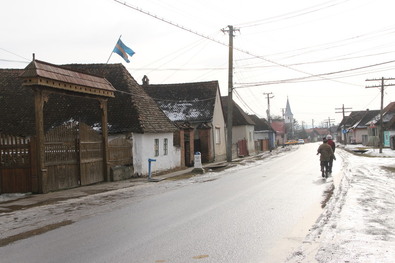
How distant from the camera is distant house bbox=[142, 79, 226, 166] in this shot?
34969 millimetres

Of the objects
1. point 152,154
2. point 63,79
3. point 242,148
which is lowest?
point 242,148

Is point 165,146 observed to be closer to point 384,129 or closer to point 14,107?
point 14,107

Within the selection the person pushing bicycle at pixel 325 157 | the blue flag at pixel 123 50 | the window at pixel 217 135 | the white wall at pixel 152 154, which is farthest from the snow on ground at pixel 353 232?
the window at pixel 217 135

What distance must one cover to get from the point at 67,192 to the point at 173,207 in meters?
5.87

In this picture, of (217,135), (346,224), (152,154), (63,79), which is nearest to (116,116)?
(152,154)

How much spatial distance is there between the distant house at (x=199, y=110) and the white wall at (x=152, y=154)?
7.07m

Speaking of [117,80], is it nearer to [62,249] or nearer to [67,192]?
[67,192]

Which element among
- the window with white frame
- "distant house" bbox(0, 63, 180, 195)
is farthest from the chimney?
the window with white frame

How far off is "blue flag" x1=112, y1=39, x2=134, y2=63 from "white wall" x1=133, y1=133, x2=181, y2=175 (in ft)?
13.0

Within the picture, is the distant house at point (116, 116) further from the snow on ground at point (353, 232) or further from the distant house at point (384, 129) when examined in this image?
the distant house at point (384, 129)

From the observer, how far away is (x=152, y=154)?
23.5 meters

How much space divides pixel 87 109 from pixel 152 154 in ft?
13.9

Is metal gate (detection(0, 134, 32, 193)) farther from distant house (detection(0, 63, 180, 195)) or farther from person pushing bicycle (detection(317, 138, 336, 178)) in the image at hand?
person pushing bicycle (detection(317, 138, 336, 178))

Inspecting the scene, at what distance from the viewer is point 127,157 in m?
21.4
